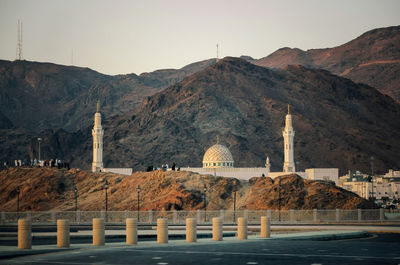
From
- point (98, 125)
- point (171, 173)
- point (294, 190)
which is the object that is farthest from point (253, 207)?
point (98, 125)

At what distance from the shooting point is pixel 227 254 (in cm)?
2445

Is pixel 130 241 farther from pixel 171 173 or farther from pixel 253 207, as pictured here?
pixel 171 173

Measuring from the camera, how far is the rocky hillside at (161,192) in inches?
3991

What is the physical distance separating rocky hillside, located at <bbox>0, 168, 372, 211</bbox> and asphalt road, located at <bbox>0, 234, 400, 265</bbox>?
233ft

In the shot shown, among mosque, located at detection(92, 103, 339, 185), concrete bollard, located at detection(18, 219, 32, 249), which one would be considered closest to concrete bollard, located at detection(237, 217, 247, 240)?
concrete bollard, located at detection(18, 219, 32, 249)

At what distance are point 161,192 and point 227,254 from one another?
8670cm

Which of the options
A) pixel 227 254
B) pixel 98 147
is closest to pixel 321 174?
pixel 98 147

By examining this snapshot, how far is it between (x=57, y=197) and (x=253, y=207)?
40682 millimetres

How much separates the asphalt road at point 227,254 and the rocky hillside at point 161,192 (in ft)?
233

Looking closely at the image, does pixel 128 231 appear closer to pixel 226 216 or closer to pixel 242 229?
pixel 242 229

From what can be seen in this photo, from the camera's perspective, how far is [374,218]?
68000 millimetres

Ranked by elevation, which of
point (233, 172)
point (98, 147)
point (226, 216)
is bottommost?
point (226, 216)

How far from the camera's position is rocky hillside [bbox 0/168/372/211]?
3991 inches

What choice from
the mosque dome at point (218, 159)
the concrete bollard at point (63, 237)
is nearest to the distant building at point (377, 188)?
the mosque dome at point (218, 159)
